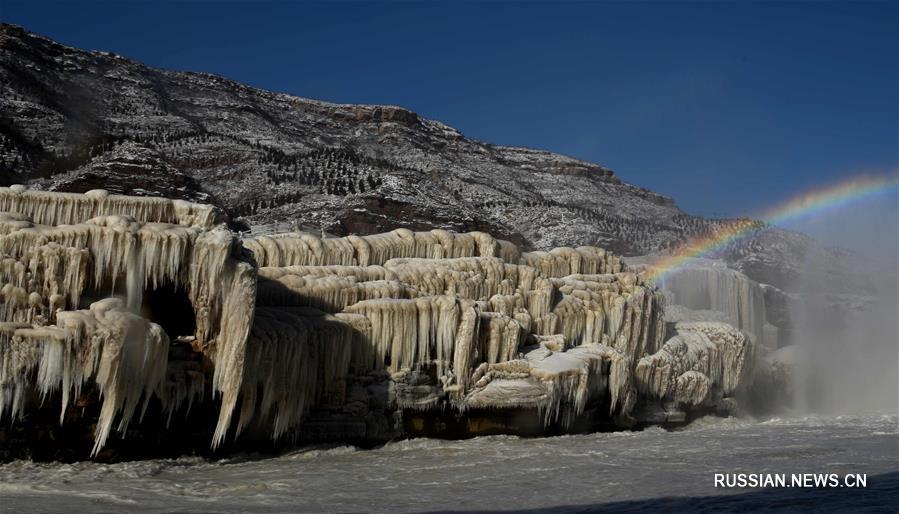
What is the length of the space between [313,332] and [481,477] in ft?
16.4

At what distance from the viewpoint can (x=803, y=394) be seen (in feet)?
110

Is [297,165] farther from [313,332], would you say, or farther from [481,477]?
[481,477]

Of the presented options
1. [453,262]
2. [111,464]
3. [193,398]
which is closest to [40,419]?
[111,464]

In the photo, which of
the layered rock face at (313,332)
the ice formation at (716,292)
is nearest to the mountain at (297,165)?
the layered rock face at (313,332)

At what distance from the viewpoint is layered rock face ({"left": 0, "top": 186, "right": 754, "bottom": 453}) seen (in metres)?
13.8

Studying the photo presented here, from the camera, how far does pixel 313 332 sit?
1738cm

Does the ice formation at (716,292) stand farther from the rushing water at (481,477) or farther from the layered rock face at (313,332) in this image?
the rushing water at (481,477)

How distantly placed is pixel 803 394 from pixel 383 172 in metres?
50.9

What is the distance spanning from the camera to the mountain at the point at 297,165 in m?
60.2

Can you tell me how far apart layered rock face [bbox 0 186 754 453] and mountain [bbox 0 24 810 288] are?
40.3 ft

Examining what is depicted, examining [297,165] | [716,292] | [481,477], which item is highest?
[297,165]

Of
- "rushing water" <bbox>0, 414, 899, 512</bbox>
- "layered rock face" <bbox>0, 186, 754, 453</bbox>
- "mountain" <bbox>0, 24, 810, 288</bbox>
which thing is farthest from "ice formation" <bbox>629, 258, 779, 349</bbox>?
"mountain" <bbox>0, 24, 810, 288</bbox>

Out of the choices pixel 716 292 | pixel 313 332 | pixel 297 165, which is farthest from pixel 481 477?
pixel 297 165

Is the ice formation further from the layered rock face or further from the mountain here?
the mountain
